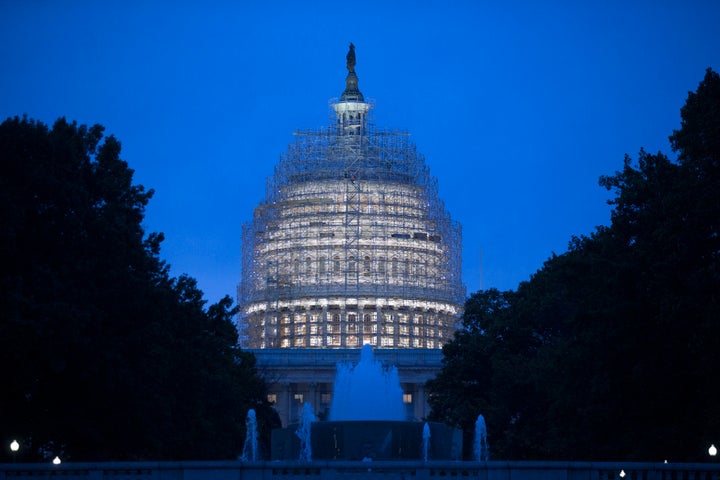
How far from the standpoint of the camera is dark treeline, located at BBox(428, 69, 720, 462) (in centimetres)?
5331

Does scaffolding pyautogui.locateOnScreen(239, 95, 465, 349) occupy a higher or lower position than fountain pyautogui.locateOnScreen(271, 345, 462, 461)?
higher

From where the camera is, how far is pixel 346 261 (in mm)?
186625

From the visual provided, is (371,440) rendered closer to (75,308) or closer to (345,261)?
(75,308)

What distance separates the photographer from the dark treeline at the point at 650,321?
53.3m

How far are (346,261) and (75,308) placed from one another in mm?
132432

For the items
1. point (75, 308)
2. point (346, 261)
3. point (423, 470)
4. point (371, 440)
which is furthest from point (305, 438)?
point (346, 261)

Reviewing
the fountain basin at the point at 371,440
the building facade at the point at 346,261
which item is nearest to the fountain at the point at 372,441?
the fountain basin at the point at 371,440

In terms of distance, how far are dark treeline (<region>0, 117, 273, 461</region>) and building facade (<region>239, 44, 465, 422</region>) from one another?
118931 millimetres

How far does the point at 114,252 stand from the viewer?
5972cm

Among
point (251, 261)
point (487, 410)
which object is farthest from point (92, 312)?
point (251, 261)

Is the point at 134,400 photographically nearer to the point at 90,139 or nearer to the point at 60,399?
the point at 60,399

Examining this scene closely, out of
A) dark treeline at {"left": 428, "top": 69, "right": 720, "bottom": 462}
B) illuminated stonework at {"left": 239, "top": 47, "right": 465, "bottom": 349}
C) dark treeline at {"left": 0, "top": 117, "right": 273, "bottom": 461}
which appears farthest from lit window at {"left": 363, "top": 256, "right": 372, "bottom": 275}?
dark treeline at {"left": 0, "top": 117, "right": 273, "bottom": 461}

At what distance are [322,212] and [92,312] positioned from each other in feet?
427

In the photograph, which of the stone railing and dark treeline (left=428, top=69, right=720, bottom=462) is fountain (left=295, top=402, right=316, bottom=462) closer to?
the stone railing
